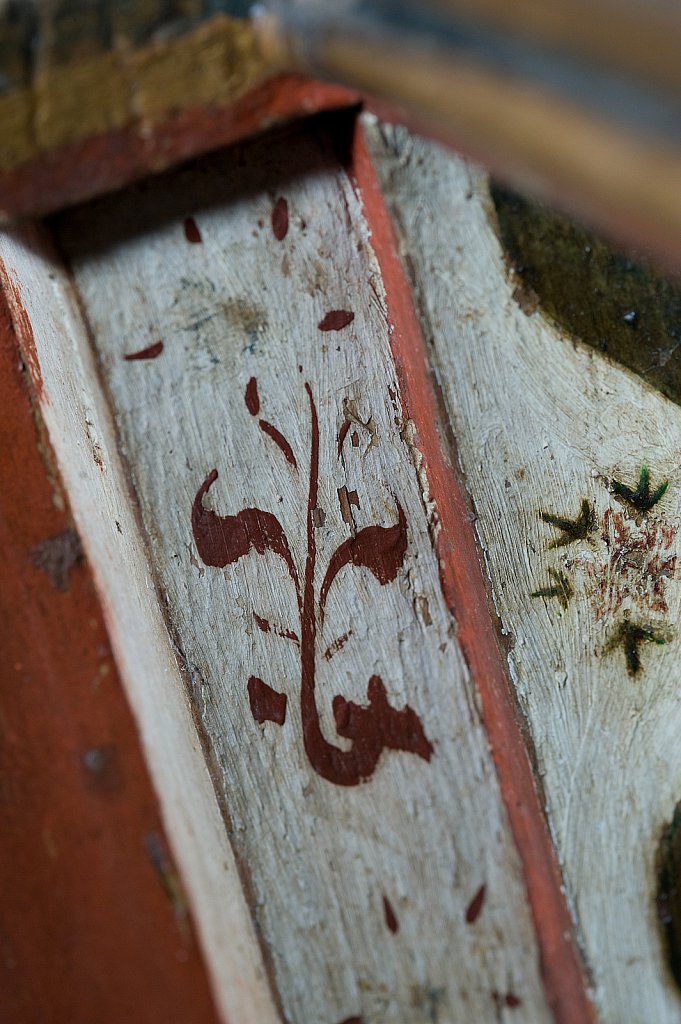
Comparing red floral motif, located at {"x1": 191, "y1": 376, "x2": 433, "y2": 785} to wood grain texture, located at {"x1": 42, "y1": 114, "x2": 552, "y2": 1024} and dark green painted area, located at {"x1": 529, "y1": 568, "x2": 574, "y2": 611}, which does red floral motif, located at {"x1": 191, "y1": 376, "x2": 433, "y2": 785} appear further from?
dark green painted area, located at {"x1": 529, "y1": 568, "x2": 574, "y2": 611}

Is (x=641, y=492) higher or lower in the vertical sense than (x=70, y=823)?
higher

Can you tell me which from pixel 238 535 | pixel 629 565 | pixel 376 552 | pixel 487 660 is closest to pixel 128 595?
pixel 238 535

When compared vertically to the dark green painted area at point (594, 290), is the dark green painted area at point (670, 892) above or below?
below

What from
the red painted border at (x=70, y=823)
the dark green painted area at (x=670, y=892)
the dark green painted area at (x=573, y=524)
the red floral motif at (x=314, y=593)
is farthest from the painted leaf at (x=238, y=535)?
the dark green painted area at (x=670, y=892)

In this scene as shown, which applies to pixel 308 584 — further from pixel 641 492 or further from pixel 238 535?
pixel 641 492

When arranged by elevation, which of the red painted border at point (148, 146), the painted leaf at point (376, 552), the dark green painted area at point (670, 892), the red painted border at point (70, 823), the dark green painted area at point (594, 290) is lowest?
the dark green painted area at point (670, 892)

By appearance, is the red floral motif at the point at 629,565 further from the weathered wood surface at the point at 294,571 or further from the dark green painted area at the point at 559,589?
the weathered wood surface at the point at 294,571
